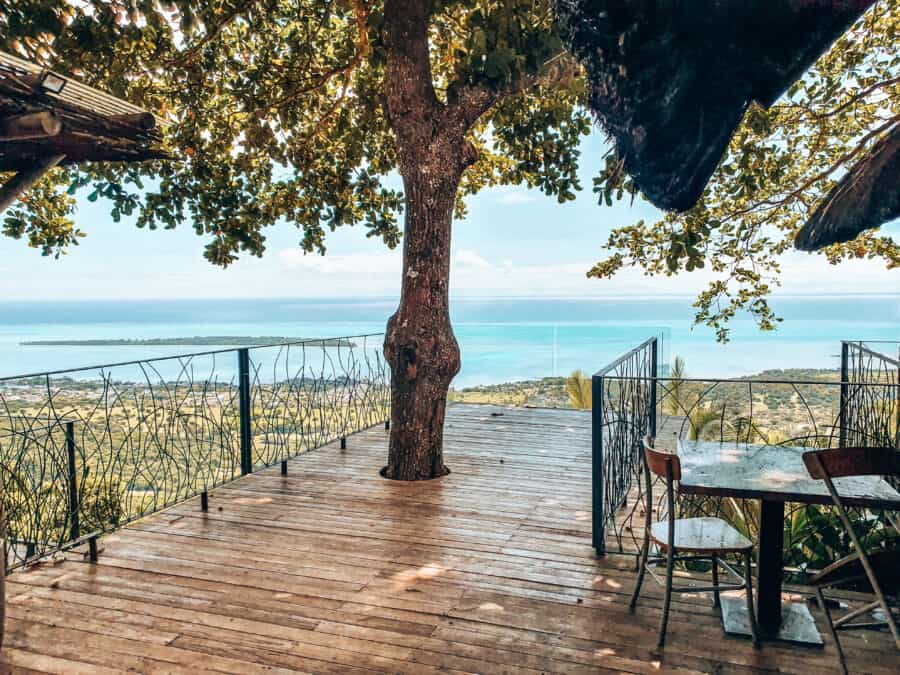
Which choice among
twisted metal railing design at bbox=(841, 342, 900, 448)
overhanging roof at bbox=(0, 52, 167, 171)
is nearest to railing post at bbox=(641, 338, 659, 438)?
twisted metal railing design at bbox=(841, 342, 900, 448)

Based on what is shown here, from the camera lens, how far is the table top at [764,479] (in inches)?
103

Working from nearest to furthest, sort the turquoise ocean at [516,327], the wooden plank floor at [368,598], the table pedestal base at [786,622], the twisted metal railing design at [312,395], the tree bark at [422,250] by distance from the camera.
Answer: the wooden plank floor at [368,598] → the table pedestal base at [786,622] → the tree bark at [422,250] → the twisted metal railing design at [312,395] → the turquoise ocean at [516,327]

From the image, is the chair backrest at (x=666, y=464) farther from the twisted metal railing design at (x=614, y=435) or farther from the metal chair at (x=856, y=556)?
the twisted metal railing design at (x=614, y=435)

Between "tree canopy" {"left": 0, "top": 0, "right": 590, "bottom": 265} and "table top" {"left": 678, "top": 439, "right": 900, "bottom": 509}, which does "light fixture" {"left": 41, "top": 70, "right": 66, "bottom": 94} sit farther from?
"tree canopy" {"left": 0, "top": 0, "right": 590, "bottom": 265}

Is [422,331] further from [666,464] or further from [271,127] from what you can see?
[271,127]

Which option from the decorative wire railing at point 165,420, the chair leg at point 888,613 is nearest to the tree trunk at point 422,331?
the decorative wire railing at point 165,420

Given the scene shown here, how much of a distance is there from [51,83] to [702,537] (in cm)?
349

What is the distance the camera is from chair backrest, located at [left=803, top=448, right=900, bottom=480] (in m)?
2.41

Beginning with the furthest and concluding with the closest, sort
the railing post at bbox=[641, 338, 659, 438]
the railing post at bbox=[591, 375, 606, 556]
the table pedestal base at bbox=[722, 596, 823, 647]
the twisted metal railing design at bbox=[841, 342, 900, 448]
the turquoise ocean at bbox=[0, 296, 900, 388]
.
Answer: the turquoise ocean at bbox=[0, 296, 900, 388], the railing post at bbox=[641, 338, 659, 438], the twisted metal railing design at bbox=[841, 342, 900, 448], the railing post at bbox=[591, 375, 606, 556], the table pedestal base at bbox=[722, 596, 823, 647]

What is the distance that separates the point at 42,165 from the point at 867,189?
155 inches

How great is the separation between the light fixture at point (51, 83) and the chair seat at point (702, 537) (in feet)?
10.8

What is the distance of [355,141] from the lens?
26.6ft

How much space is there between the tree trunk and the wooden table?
111 inches

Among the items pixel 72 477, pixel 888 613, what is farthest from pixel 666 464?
pixel 72 477
